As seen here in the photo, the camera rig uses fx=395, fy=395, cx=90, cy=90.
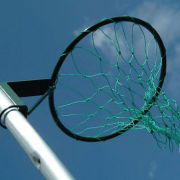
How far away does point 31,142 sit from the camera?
2156 mm

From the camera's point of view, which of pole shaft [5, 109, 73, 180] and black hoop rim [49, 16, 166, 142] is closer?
pole shaft [5, 109, 73, 180]

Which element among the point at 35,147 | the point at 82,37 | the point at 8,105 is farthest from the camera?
the point at 82,37

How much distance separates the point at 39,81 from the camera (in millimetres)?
3459

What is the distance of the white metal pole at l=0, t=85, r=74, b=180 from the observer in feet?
6.16

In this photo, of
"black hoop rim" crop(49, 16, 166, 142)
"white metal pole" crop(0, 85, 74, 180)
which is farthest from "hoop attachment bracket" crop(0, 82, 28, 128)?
"black hoop rim" crop(49, 16, 166, 142)

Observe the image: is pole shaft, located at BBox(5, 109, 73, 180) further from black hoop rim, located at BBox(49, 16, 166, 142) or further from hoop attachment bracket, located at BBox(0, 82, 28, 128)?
black hoop rim, located at BBox(49, 16, 166, 142)

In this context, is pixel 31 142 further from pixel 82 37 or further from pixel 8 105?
pixel 82 37

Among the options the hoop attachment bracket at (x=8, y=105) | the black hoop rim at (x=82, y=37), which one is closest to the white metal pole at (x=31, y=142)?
the hoop attachment bracket at (x=8, y=105)

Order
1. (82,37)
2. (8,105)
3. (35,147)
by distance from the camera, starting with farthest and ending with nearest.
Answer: (82,37) → (8,105) → (35,147)

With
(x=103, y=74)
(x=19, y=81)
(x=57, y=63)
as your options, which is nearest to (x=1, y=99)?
(x=19, y=81)

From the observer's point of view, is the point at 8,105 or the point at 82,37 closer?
the point at 8,105

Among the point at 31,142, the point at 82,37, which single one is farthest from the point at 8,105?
the point at 82,37

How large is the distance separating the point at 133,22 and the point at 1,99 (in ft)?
5.98

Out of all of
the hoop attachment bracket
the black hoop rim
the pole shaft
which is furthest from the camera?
the black hoop rim
